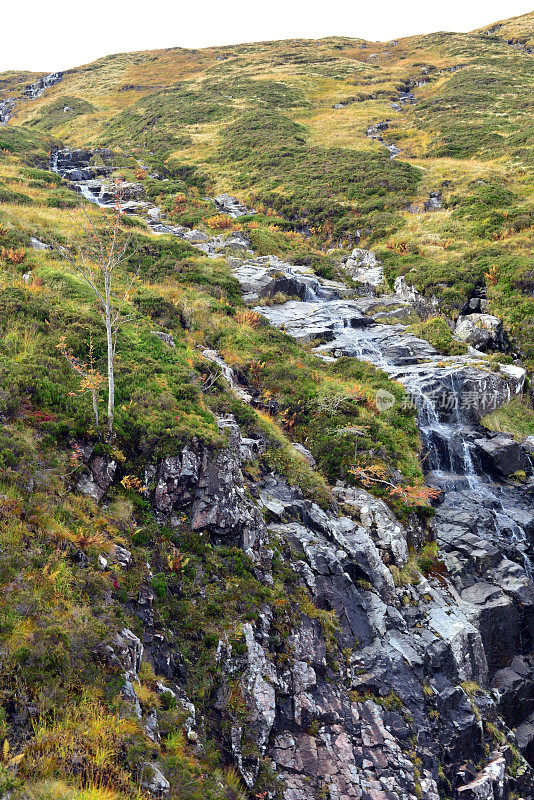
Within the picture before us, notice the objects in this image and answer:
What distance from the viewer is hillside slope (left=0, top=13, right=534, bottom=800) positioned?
6500mm

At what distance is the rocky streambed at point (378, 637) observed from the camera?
798 cm

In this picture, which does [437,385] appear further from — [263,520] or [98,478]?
[98,478]

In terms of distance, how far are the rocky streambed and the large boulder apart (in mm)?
49

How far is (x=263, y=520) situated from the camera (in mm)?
10984

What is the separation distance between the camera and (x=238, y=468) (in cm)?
1148

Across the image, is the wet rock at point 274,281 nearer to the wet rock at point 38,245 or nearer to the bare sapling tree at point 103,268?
the bare sapling tree at point 103,268

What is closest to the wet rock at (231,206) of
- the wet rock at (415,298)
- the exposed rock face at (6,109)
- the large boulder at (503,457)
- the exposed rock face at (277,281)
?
the exposed rock face at (277,281)

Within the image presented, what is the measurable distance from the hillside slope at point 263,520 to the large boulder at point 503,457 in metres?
0.08

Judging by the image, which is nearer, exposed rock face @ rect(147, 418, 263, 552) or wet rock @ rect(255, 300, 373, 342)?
exposed rock face @ rect(147, 418, 263, 552)

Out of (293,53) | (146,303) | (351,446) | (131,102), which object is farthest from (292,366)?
(293,53)

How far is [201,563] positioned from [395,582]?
18.1 ft

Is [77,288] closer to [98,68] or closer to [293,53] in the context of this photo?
[293,53]

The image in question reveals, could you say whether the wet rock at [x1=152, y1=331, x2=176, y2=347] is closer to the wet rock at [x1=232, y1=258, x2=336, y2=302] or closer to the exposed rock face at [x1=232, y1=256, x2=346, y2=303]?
the exposed rock face at [x1=232, y1=256, x2=346, y2=303]

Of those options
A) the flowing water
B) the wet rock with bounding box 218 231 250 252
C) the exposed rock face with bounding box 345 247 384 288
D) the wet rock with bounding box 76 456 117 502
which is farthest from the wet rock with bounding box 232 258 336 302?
the wet rock with bounding box 76 456 117 502
